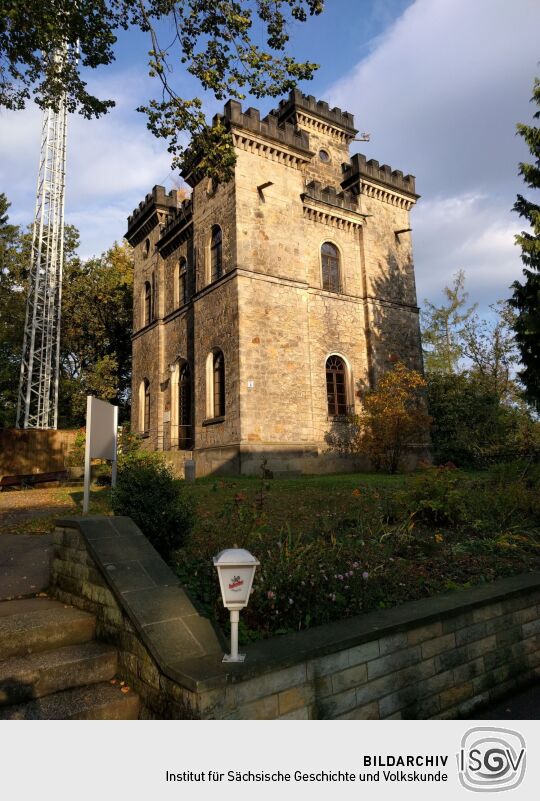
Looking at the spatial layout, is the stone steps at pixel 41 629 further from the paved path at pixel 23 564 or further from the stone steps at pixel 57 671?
the paved path at pixel 23 564

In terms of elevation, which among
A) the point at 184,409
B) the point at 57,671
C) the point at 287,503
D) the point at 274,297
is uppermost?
the point at 274,297

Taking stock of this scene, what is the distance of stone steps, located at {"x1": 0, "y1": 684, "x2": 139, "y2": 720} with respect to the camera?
9.85ft

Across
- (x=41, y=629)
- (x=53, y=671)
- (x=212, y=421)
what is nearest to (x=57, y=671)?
(x=53, y=671)

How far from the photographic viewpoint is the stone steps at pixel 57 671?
307cm

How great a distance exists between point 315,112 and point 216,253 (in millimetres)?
9207

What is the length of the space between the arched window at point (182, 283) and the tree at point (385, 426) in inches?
346

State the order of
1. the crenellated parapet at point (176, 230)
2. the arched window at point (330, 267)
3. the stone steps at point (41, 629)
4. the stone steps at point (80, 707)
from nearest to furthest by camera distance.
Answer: the stone steps at point (80, 707) < the stone steps at point (41, 629) < the arched window at point (330, 267) < the crenellated parapet at point (176, 230)

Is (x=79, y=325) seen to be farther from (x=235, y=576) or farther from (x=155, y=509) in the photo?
(x=235, y=576)

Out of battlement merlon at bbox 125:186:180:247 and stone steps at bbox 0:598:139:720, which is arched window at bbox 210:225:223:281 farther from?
stone steps at bbox 0:598:139:720

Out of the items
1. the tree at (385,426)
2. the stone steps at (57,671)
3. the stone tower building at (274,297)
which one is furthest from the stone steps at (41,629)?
the tree at (385,426)

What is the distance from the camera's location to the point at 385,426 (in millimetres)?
17406

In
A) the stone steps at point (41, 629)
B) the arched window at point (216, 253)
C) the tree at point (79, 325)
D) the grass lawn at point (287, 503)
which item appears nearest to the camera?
the stone steps at point (41, 629)
